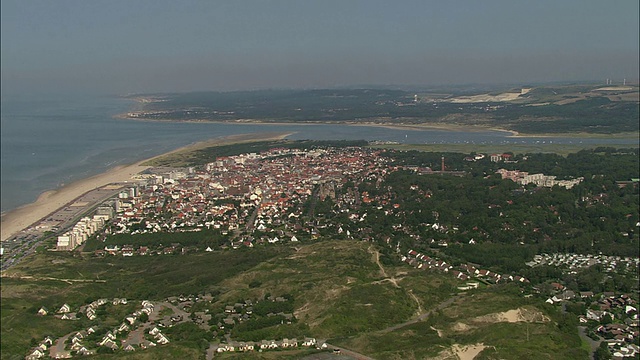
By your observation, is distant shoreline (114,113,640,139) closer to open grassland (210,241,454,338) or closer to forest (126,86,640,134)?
forest (126,86,640,134)

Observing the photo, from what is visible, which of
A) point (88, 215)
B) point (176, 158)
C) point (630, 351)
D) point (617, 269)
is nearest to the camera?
point (630, 351)

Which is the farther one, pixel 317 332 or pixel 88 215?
pixel 88 215

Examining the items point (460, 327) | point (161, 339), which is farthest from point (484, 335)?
point (161, 339)

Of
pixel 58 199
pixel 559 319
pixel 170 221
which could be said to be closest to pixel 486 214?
pixel 559 319

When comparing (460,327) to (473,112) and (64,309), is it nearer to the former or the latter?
(64,309)

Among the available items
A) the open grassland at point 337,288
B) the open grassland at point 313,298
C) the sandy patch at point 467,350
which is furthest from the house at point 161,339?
the sandy patch at point 467,350

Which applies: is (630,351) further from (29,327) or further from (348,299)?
(29,327)
